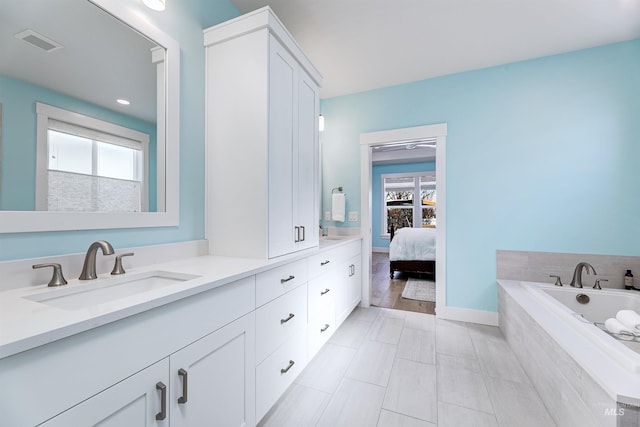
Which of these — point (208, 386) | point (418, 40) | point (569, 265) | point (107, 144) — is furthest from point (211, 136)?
point (569, 265)

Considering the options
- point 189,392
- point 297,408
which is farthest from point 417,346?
point 189,392

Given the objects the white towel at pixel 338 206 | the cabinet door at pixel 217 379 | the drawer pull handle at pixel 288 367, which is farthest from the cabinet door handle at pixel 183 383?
the white towel at pixel 338 206

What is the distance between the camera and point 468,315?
2658 millimetres

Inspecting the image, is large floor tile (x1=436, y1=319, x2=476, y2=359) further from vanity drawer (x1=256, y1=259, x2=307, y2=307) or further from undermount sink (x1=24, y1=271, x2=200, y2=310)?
undermount sink (x1=24, y1=271, x2=200, y2=310)

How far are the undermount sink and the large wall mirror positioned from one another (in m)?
0.25

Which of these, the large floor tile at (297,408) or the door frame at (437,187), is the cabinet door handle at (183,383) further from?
the door frame at (437,187)

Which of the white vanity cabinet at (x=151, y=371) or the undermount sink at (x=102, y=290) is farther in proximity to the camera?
the undermount sink at (x=102, y=290)

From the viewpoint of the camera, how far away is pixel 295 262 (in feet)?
5.27

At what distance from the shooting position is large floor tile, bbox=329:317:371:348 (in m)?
2.21

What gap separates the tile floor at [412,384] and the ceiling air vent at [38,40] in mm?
1955

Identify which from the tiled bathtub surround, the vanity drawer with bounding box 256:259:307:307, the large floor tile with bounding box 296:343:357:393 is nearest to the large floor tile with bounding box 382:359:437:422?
the large floor tile with bounding box 296:343:357:393

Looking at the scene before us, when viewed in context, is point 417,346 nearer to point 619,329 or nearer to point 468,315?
point 468,315

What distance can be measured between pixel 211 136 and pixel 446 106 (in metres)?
2.46

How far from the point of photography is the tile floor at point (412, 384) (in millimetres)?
1403
